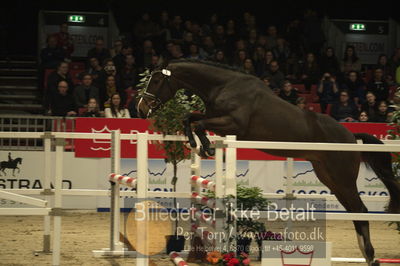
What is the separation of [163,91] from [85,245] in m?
1.98

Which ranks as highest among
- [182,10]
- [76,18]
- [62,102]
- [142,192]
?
[182,10]

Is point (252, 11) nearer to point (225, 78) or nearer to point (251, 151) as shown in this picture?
point (251, 151)

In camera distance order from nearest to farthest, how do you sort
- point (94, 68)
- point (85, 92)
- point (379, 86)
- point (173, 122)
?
point (173, 122), point (85, 92), point (94, 68), point (379, 86)

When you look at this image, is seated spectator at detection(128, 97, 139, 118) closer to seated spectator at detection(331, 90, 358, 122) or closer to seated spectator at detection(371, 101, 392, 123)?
seated spectator at detection(331, 90, 358, 122)

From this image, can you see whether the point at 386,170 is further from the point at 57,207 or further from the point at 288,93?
Result: the point at 288,93

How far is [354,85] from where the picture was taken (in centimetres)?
1381

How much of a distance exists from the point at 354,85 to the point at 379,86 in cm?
51

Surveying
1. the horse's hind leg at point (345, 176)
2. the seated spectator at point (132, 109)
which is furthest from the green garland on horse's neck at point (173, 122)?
the seated spectator at point (132, 109)

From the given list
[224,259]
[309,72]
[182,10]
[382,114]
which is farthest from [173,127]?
[182,10]

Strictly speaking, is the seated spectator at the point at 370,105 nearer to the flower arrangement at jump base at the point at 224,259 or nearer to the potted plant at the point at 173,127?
the potted plant at the point at 173,127

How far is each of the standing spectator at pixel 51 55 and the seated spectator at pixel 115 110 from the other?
2.81m

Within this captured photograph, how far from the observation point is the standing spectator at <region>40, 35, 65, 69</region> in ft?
44.0

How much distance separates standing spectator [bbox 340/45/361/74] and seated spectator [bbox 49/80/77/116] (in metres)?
6.01

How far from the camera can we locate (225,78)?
7.46m
